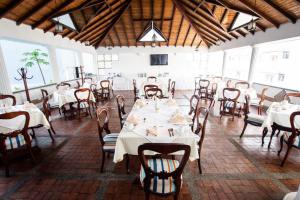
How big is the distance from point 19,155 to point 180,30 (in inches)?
359

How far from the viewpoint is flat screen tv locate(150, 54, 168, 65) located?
11383 mm

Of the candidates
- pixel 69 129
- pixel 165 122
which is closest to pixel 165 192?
pixel 165 122

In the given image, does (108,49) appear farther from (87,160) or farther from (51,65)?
(87,160)

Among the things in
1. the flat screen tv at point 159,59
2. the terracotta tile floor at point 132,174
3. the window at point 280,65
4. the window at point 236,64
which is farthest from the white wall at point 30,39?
the window at point 236,64

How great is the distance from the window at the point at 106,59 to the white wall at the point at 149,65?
286 mm

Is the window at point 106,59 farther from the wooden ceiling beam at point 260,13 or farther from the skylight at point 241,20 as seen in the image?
the wooden ceiling beam at point 260,13

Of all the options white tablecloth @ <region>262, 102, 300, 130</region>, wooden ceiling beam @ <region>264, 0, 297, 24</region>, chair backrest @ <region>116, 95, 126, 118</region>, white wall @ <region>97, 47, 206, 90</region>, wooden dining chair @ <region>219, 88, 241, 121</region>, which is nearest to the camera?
white tablecloth @ <region>262, 102, 300, 130</region>

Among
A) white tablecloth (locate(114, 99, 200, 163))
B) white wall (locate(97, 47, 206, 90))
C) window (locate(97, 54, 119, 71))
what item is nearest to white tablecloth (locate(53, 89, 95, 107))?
white tablecloth (locate(114, 99, 200, 163))

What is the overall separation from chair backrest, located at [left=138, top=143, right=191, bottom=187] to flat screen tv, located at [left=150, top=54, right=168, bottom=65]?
10.4 metres

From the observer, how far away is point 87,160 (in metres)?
2.99

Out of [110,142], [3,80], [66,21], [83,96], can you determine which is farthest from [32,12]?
[110,142]

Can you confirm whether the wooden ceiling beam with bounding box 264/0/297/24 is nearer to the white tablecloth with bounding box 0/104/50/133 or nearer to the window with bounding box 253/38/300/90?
the window with bounding box 253/38/300/90

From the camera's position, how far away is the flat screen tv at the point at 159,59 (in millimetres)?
11383

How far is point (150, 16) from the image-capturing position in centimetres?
797
